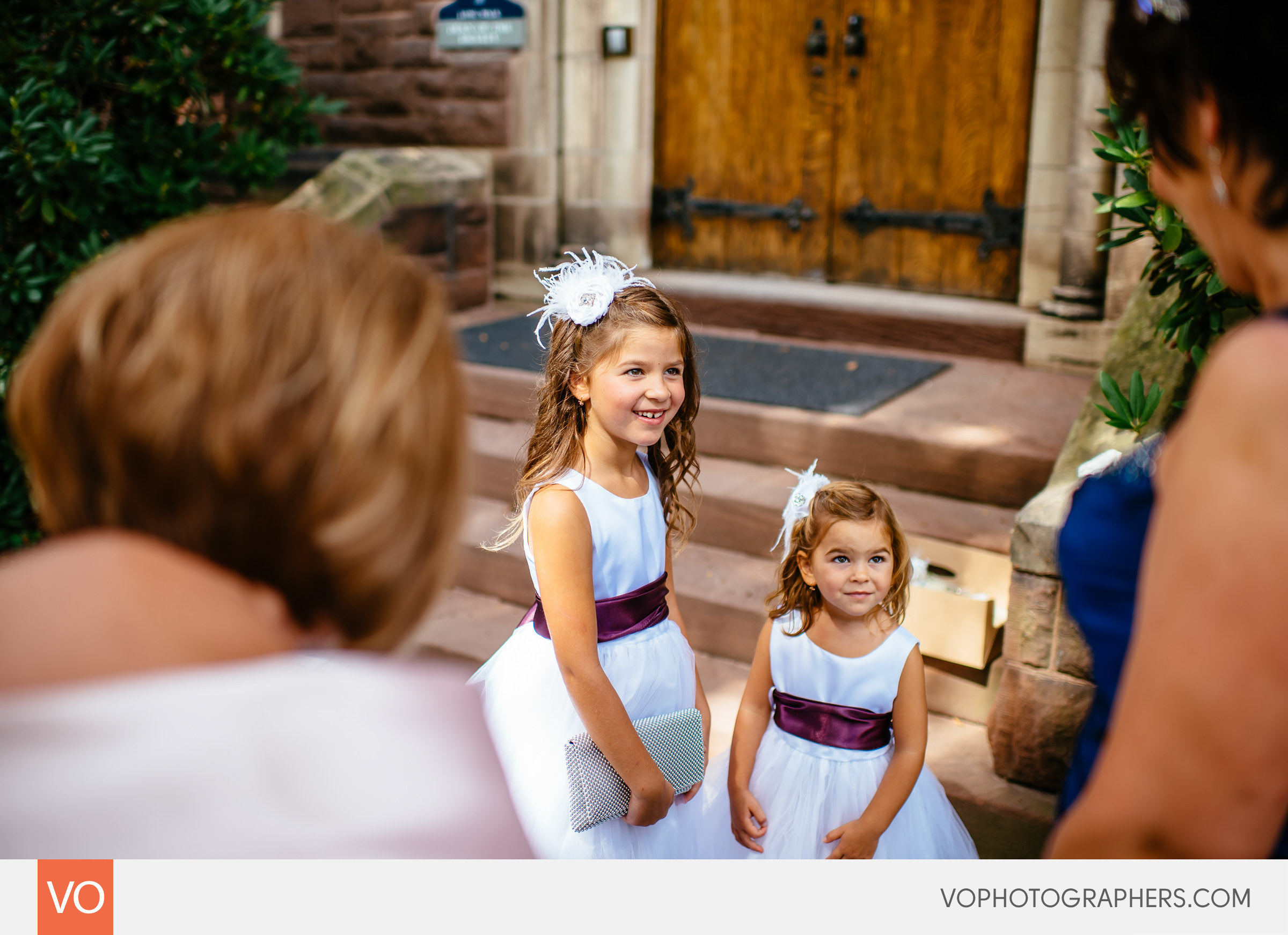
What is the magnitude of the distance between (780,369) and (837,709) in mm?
2997

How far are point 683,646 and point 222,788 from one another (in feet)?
4.95

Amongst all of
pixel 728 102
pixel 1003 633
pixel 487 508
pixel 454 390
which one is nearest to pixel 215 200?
pixel 728 102

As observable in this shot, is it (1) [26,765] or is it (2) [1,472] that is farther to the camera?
(2) [1,472]

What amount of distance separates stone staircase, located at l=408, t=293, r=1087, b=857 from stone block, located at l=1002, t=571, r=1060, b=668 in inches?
11.8

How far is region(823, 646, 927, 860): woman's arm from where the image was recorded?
6.58 feet

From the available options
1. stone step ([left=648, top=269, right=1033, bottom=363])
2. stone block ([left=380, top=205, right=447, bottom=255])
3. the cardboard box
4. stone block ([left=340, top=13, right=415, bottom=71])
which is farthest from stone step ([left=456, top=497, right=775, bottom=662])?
stone block ([left=340, top=13, right=415, bottom=71])

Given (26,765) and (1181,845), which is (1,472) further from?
(1181,845)

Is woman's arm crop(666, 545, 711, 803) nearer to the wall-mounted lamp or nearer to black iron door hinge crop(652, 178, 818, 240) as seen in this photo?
black iron door hinge crop(652, 178, 818, 240)

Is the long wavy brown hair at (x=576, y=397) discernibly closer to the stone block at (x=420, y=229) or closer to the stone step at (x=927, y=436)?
the stone step at (x=927, y=436)

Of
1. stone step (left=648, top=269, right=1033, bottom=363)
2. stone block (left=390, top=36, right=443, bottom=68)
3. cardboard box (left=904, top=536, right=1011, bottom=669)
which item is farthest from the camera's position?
stone block (left=390, top=36, right=443, bottom=68)

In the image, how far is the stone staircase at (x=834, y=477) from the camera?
122 inches

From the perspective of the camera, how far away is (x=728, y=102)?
5.98 meters

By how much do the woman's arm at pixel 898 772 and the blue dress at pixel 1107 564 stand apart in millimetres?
940

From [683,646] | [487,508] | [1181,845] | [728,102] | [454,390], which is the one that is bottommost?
[487,508]
